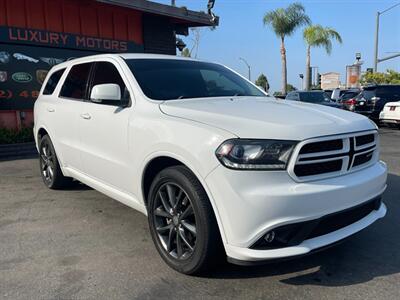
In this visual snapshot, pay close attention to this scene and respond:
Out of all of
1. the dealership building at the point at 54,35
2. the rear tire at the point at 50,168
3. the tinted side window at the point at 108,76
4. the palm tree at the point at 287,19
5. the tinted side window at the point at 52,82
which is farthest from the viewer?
the palm tree at the point at 287,19

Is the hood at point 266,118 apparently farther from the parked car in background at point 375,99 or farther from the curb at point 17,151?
the parked car in background at point 375,99

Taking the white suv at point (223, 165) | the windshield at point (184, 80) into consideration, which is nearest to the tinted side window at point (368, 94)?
the windshield at point (184, 80)

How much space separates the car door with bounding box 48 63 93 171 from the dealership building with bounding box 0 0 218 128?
606cm

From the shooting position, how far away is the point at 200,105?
3488 mm

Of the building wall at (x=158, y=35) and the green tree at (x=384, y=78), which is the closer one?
the building wall at (x=158, y=35)

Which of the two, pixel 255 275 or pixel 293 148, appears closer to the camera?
pixel 293 148

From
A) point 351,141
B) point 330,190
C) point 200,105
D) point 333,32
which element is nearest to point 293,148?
point 330,190

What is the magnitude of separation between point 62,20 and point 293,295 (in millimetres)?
10702

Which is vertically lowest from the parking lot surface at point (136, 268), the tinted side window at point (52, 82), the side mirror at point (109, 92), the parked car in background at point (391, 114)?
the parking lot surface at point (136, 268)

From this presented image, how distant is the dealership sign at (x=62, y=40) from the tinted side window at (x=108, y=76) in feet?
23.5

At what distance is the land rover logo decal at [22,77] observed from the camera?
10884mm

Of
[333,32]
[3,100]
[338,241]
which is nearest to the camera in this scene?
[338,241]

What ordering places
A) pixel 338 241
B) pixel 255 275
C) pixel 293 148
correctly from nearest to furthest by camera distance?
pixel 293 148
pixel 338 241
pixel 255 275

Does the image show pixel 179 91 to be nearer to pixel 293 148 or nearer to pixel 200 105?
pixel 200 105
